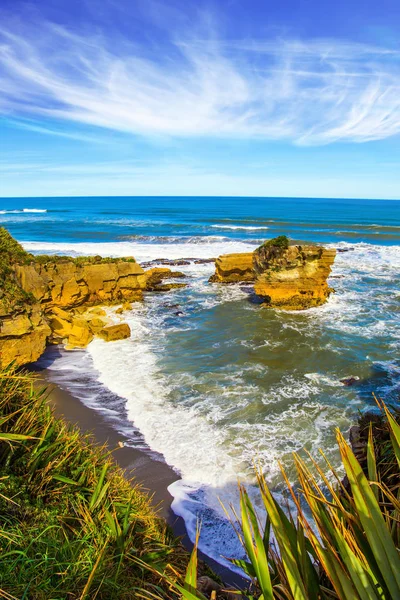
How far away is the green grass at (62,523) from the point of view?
2.80 metres

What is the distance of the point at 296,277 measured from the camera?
65.4 ft

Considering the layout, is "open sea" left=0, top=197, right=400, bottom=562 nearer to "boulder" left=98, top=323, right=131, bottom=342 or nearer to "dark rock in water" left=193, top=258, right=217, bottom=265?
"boulder" left=98, top=323, right=131, bottom=342

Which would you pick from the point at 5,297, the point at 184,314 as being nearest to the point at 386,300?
the point at 184,314

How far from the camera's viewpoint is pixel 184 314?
1912 cm

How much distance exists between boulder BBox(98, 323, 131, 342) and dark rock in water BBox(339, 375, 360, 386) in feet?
28.3

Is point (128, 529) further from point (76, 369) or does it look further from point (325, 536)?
point (76, 369)

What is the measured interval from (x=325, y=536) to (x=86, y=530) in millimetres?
2409

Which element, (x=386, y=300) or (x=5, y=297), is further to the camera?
(x=386, y=300)

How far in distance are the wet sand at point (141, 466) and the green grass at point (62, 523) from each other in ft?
3.18

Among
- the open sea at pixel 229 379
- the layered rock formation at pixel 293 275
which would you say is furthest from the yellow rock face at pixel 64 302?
the layered rock formation at pixel 293 275

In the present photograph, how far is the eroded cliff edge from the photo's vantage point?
11312mm

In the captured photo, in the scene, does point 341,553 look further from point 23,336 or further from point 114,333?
point 114,333

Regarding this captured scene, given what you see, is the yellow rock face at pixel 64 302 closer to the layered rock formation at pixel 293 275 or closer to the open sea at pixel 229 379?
the open sea at pixel 229 379

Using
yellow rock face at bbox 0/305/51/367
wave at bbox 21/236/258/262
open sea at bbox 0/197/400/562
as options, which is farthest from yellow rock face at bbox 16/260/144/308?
wave at bbox 21/236/258/262
